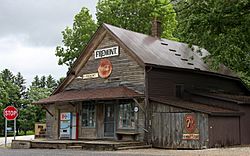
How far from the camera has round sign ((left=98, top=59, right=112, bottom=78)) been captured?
90.0 ft

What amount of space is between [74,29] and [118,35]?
17723 mm

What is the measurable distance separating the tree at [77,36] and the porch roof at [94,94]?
44.0 ft

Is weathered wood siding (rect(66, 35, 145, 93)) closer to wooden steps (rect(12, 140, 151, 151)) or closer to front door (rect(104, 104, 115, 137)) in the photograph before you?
front door (rect(104, 104, 115, 137))

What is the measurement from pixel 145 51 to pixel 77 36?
17.8m

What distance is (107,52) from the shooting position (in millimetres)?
27625

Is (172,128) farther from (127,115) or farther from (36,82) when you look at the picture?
(36,82)

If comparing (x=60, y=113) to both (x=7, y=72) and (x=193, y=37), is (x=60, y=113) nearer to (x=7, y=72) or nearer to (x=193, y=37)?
(x=193, y=37)

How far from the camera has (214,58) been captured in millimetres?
22266

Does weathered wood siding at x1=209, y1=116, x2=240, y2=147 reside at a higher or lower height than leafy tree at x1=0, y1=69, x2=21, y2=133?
lower

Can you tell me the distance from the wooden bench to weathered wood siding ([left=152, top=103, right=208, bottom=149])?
4.42 ft

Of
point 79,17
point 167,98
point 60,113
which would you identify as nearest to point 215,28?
point 167,98

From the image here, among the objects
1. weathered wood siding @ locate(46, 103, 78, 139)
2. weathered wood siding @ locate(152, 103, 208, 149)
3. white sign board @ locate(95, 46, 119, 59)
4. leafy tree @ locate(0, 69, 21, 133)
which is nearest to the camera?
weathered wood siding @ locate(152, 103, 208, 149)

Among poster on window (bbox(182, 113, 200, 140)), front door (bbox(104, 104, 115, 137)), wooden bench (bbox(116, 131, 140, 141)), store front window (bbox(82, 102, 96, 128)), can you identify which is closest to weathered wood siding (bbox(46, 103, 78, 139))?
store front window (bbox(82, 102, 96, 128))

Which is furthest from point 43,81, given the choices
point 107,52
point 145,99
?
point 145,99
